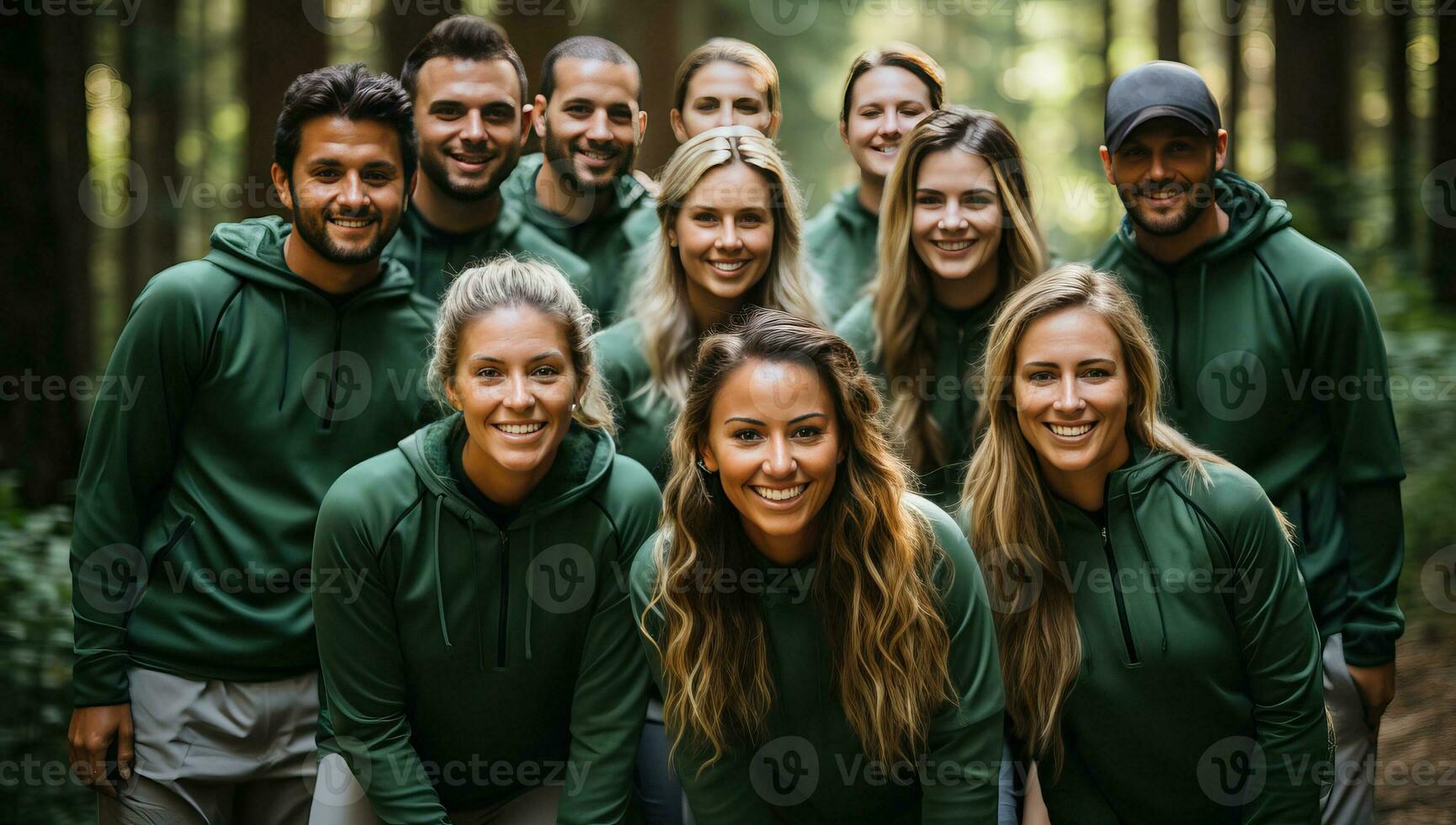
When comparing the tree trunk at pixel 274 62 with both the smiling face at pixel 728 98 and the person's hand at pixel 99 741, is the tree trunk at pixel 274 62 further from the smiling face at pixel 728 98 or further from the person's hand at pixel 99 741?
the person's hand at pixel 99 741

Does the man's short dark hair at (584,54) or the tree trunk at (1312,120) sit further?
the tree trunk at (1312,120)

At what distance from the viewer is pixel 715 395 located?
12.1 feet

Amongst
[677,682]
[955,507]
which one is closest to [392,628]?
[677,682]

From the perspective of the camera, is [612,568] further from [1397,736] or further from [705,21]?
[705,21]

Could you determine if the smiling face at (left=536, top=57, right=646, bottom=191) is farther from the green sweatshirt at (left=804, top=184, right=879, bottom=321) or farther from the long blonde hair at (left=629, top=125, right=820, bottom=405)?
the green sweatshirt at (left=804, top=184, right=879, bottom=321)

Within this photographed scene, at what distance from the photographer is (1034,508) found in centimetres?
396

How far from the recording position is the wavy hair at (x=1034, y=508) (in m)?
3.83

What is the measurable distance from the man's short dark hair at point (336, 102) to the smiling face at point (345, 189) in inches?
1.0

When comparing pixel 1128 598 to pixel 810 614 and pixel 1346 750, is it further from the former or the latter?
pixel 1346 750

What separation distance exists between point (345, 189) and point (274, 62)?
145 inches

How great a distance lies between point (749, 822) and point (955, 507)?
149 cm

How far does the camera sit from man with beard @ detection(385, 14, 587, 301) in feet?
16.6

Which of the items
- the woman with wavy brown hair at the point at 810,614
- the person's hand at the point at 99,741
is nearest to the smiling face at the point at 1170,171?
the woman with wavy brown hair at the point at 810,614

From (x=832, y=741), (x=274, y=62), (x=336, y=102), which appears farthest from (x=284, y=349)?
(x=274, y=62)
